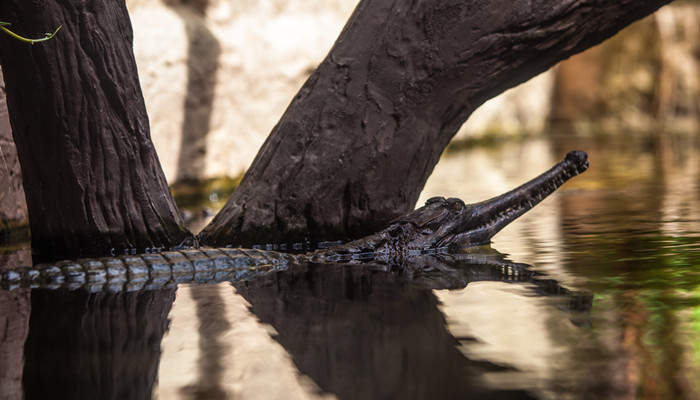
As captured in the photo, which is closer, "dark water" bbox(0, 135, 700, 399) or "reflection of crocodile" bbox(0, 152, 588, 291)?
"dark water" bbox(0, 135, 700, 399)

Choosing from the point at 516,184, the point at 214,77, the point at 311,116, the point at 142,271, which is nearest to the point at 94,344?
the point at 142,271

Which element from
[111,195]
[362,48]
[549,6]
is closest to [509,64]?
[549,6]

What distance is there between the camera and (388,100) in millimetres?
3625

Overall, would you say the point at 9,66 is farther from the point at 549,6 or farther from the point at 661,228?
the point at 661,228

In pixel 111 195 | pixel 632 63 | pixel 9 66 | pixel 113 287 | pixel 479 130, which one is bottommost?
pixel 113 287

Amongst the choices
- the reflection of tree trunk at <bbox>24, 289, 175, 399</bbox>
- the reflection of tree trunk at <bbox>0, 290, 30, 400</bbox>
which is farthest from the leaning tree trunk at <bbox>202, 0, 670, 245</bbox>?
the reflection of tree trunk at <bbox>0, 290, 30, 400</bbox>

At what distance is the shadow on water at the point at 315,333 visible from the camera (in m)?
1.74

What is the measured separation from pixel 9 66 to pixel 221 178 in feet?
13.3

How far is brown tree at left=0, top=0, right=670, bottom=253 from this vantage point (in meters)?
3.38

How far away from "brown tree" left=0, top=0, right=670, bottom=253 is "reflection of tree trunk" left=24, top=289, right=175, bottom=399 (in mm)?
783

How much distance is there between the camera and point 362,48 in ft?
11.9

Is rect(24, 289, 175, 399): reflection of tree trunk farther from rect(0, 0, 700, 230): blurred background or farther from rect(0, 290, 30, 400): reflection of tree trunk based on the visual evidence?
rect(0, 0, 700, 230): blurred background

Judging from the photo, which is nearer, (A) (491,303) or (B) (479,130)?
(A) (491,303)

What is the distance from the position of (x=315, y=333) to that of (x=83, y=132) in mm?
1775
